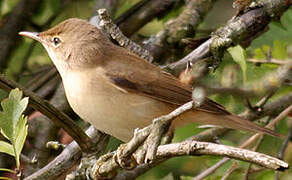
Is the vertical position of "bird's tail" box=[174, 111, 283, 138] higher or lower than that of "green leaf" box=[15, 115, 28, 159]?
higher

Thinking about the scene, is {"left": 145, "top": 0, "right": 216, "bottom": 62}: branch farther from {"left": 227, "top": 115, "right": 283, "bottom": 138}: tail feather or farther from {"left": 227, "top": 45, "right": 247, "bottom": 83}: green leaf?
{"left": 227, "top": 45, "right": 247, "bottom": 83}: green leaf

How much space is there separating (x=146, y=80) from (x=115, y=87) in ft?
0.73

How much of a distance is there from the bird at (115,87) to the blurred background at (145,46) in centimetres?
22

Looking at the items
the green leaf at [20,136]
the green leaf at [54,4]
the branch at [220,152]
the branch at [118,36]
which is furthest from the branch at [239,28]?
the green leaf at [54,4]

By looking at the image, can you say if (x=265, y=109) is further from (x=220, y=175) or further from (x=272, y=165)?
(x=272, y=165)

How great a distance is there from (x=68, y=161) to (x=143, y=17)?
1.59 metres

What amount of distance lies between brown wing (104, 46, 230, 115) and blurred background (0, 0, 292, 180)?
196 millimetres

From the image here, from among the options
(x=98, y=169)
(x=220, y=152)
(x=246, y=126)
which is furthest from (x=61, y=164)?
(x=220, y=152)

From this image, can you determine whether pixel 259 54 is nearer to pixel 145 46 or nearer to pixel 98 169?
pixel 145 46

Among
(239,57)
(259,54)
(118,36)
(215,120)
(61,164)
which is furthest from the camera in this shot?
(259,54)

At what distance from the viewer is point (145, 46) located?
12.2 ft

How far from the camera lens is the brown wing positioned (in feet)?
10.2

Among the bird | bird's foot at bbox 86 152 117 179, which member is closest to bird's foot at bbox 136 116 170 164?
bird's foot at bbox 86 152 117 179

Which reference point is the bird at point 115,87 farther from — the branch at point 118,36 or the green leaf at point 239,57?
the green leaf at point 239,57
